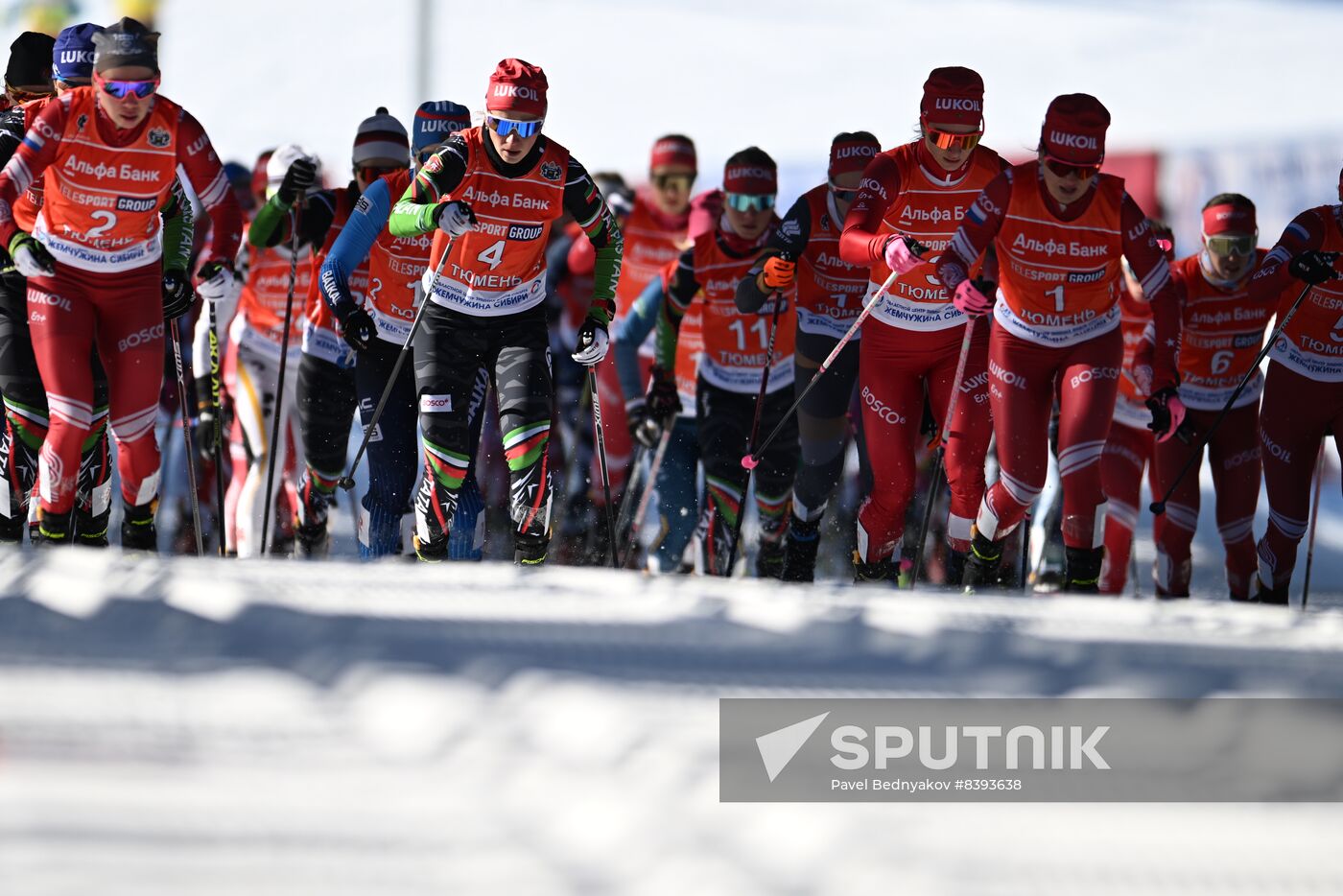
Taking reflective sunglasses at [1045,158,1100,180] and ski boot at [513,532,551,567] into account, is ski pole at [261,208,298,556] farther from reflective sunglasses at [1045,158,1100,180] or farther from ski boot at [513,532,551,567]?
reflective sunglasses at [1045,158,1100,180]

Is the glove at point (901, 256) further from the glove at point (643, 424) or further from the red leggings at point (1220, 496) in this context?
the red leggings at point (1220, 496)

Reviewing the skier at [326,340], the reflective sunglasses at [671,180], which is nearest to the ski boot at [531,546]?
the skier at [326,340]

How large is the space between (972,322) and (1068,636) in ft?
10.6

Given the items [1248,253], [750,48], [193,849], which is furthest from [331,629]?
[750,48]

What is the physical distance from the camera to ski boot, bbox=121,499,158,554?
6848mm

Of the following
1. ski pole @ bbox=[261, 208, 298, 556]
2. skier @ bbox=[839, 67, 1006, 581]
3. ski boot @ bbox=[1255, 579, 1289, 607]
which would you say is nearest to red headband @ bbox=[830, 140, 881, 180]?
skier @ bbox=[839, 67, 1006, 581]

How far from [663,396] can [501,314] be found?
1.41 metres

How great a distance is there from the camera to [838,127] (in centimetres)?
2223

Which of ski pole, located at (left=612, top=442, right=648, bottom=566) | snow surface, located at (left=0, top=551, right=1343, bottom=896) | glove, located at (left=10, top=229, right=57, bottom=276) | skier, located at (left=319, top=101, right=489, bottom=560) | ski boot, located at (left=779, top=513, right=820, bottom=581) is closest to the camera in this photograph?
snow surface, located at (left=0, top=551, right=1343, bottom=896)

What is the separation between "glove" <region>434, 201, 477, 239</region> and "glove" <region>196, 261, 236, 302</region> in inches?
49.8

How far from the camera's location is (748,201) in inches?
305

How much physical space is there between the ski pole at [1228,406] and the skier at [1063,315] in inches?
36.2

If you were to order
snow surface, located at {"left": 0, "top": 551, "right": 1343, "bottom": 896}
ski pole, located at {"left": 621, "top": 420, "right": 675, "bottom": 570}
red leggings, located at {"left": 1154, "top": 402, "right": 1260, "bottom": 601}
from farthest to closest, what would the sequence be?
ski pole, located at {"left": 621, "top": 420, "right": 675, "bottom": 570} → red leggings, located at {"left": 1154, "top": 402, "right": 1260, "bottom": 601} → snow surface, located at {"left": 0, "top": 551, "right": 1343, "bottom": 896}

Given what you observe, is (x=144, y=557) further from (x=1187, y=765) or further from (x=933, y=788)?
(x=1187, y=765)
